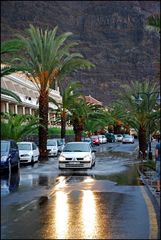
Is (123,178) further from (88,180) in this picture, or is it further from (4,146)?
(4,146)

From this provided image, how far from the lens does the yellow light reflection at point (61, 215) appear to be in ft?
28.6

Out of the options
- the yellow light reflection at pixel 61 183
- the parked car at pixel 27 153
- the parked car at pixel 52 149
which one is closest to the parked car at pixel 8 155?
the yellow light reflection at pixel 61 183

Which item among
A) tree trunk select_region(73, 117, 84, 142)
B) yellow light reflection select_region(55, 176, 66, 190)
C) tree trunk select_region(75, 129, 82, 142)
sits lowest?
yellow light reflection select_region(55, 176, 66, 190)

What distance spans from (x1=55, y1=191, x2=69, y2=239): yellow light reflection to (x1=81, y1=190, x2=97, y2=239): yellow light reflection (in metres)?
0.37

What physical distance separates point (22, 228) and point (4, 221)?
0.83 m

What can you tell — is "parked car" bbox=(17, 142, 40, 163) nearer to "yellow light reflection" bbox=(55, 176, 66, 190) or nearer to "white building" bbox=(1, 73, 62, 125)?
"yellow light reflection" bbox=(55, 176, 66, 190)

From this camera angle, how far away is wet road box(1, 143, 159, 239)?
8695 mm

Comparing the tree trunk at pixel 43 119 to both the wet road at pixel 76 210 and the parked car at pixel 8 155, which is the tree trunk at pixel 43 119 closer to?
the parked car at pixel 8 155

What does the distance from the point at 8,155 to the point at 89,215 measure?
12.4m

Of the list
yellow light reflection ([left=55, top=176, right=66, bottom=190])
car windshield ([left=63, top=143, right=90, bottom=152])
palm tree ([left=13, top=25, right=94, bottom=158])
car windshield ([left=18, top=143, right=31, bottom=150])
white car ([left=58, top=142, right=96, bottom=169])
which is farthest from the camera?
palm tree ([left=13, top=25, right=94, bottom=158])

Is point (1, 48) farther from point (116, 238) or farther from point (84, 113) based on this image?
point (84, 113)

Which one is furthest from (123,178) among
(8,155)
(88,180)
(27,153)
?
(27,153)

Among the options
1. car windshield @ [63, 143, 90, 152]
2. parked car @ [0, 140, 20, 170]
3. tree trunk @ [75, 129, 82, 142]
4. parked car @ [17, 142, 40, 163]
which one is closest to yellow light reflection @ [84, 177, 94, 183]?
parked car @ [0, 140, 20, 170]

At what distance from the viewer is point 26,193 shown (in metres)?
14.7
